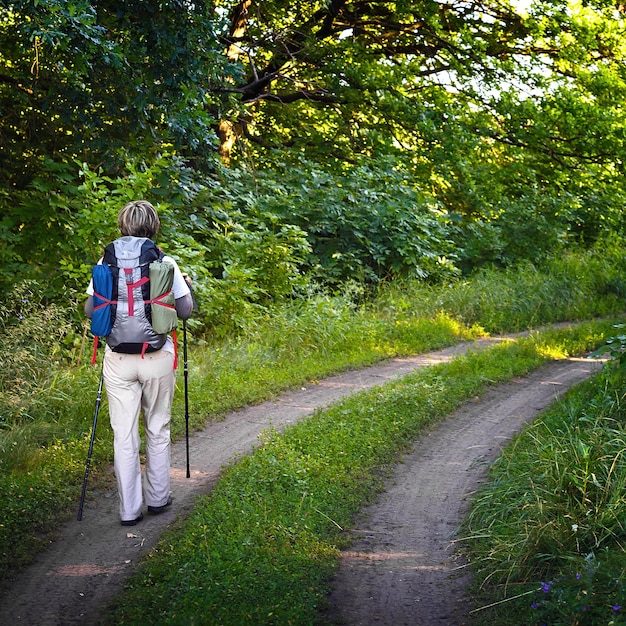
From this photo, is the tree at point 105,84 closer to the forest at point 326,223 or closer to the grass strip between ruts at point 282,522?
the forest at point 326,223

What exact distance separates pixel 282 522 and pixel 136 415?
1.30 meters

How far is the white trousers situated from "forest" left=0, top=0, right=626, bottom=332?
395cm

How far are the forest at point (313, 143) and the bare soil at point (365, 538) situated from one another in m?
3.45

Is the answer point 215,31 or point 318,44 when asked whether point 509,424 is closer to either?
point 215,31

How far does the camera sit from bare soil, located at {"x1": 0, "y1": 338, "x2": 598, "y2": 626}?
14.4ft

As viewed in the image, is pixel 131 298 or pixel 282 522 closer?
pixel 282 522

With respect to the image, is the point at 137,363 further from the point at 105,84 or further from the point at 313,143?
the point at 313,143

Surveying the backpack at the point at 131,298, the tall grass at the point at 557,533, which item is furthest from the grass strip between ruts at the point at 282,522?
the backpack at the point at 131,298

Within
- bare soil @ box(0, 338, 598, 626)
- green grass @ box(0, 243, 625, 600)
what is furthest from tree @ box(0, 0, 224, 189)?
bare soil @ box(0, 338, 598, 626)

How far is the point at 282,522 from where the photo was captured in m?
5.35

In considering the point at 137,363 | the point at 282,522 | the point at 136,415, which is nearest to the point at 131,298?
the point at 137,363

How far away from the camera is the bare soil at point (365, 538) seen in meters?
4.39

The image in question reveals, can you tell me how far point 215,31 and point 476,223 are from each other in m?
10.3

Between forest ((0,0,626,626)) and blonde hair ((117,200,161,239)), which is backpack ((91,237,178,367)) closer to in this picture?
blonde hair ((117,200,161,239))
